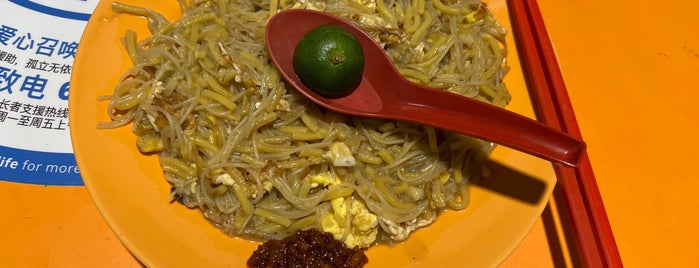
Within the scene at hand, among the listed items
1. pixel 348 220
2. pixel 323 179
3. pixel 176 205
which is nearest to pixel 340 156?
pixel 323 179

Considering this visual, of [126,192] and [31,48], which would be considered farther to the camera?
[31,48]

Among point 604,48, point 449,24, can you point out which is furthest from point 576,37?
point 449,24

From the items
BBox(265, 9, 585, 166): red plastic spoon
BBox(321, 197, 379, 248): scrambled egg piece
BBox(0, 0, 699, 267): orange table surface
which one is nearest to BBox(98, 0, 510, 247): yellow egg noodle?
BBox(321, 197, 379, 248): scrambled egg piece

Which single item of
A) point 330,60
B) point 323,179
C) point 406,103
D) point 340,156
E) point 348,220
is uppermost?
point 330,60

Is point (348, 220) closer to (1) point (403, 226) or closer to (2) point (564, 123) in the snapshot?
(1) point (403, 226)

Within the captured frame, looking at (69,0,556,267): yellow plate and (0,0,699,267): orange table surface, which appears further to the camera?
(0,0,699,267): orange table surface

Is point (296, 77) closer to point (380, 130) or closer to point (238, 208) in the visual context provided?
point (380, 130)

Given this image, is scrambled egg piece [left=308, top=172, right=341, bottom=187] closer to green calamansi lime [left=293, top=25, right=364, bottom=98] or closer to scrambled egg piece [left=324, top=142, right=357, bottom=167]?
scrambled egg piece [left=324, top=142, right=357, bottom=167]
